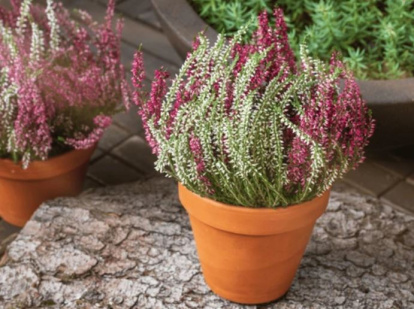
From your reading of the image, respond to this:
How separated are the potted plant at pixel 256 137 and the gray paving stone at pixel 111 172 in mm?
1009

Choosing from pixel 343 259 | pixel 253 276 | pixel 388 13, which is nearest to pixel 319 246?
pixel 343 259

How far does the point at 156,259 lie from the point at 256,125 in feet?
2.27

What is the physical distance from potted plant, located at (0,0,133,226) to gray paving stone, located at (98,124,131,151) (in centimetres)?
47

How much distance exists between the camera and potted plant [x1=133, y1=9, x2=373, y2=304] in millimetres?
1947

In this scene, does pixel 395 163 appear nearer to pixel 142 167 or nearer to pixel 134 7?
pixel 142 167

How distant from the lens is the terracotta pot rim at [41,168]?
2.64m

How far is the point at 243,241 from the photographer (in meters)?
2.10

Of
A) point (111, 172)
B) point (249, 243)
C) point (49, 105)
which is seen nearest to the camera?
point (249, 243)

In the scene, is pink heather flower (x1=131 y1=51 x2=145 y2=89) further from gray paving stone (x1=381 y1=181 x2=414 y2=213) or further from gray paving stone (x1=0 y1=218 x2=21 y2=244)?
gray paving stone (x1=381 y1=181 x2=414 y2=213)

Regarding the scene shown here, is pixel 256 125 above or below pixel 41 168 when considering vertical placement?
above

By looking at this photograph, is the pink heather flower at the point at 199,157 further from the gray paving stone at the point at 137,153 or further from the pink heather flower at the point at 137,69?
the gray paving stone at the point at 137,153

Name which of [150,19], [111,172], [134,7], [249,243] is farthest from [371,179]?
[134,7]

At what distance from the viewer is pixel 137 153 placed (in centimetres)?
326

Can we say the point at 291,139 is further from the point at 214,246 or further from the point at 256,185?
the point at 214,246
